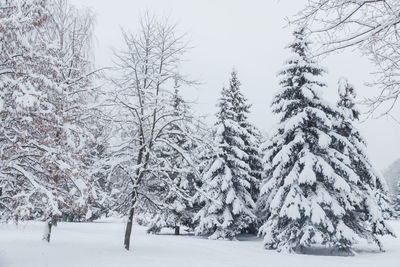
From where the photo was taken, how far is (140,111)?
14.3 metres

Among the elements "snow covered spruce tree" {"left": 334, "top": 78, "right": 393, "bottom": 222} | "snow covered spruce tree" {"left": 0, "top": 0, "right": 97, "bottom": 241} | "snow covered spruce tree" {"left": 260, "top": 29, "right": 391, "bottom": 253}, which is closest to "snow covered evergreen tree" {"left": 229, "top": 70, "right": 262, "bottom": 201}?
"snow covered spruce tree" {"left": 260, "top": 29, "right": 391, "bottom": 253}

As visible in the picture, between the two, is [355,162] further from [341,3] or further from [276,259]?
[341,3]

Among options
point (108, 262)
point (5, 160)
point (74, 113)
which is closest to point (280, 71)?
point (74, 113)

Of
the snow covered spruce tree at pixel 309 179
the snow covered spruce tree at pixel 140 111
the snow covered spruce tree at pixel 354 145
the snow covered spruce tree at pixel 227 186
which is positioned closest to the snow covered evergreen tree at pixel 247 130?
the snow covered spruce tree at pixel 227 186

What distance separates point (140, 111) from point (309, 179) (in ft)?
28.5

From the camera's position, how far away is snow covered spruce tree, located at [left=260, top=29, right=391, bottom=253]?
1669cm

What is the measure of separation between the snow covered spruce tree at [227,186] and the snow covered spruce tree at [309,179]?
458 cm

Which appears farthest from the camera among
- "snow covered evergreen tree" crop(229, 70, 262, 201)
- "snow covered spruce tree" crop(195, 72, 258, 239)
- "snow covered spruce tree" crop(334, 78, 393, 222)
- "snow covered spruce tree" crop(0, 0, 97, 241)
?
"snow covered evergreen tree" crop(229, 70, 262, 201)

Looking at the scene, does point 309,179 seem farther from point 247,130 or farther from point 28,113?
point 28,113

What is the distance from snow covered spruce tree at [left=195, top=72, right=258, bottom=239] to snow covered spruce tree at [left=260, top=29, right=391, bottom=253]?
180 inches

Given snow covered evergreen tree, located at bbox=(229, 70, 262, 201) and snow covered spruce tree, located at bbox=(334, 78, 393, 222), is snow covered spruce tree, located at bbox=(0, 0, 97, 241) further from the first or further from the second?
snow covered evergreen tree, located at bbox=(229, 70, 262, 201)

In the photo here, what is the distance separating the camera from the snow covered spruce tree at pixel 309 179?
16.7 m

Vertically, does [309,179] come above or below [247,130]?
below

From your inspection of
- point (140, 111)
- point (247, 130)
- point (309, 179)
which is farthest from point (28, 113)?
point (247, 130)
